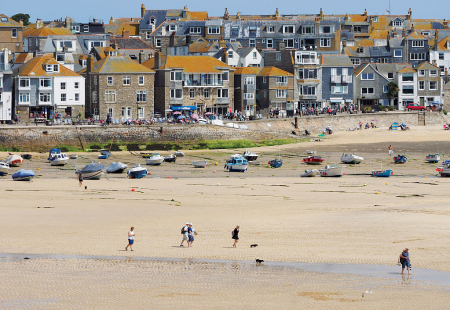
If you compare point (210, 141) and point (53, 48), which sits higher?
point (53, 48)

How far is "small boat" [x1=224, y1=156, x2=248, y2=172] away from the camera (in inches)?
2010

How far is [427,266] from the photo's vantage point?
2388cm

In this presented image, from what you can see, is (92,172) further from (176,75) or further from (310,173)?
(176,75)

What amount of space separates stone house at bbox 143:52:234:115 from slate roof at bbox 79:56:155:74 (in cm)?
237

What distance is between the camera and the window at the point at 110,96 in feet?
246

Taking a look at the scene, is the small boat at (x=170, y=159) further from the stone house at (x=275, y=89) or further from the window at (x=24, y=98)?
the stone house at (x=275, y=89)

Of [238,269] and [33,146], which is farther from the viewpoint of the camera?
[33,146]

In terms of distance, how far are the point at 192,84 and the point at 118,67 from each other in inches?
324

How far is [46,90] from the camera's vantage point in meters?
73.8

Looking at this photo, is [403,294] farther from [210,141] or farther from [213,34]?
[213,34]

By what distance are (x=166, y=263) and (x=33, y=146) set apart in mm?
42020

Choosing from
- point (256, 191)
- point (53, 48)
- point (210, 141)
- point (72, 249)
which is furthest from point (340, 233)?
point (53, 48)

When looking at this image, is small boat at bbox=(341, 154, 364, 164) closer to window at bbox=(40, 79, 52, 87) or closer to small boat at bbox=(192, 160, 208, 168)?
small boat at bbox=(192, 160, 208, 168)

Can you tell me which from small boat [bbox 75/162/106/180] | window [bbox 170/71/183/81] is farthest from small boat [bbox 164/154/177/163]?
window [bbox 170/71/183/81]
